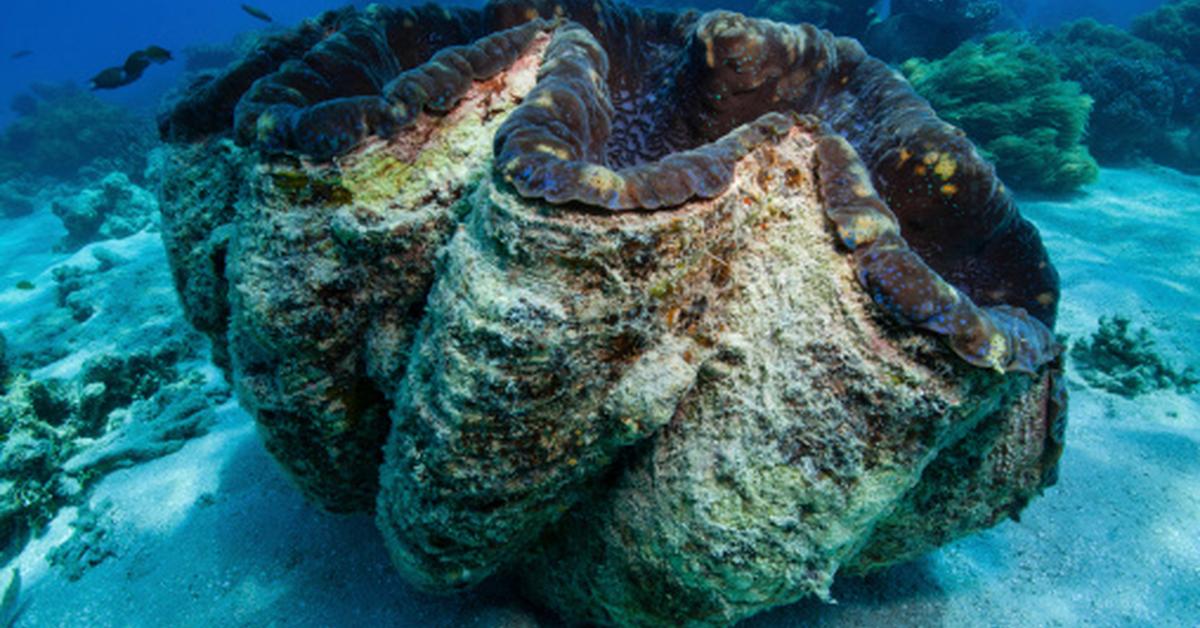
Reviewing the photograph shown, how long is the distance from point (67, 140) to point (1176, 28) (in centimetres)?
3337

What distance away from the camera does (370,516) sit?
3234 millimetres

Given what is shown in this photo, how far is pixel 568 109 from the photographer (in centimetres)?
167

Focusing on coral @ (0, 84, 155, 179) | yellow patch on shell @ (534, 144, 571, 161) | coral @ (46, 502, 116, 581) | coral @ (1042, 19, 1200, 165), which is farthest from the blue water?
yellow patch on shell @ (534, 144, 571, 161)

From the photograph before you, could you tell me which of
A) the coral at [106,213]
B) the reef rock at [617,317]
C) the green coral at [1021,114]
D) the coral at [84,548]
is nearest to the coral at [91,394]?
the coral at [84,548]

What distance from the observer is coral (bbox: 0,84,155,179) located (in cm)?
1781

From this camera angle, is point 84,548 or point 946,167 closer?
point 946,167

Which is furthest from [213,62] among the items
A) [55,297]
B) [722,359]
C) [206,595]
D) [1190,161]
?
[1190,161]

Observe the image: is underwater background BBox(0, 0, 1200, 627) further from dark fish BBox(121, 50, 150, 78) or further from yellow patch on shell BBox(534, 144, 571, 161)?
yellow patch on shell BBox(534, 144, 571, 161)

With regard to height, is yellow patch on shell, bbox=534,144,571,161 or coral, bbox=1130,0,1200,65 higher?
yellow patch on shell, bbox=534,144,571,161

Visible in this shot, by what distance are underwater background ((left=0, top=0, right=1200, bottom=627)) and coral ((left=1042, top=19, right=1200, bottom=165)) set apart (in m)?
0.84

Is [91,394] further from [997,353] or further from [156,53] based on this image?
[997,353]

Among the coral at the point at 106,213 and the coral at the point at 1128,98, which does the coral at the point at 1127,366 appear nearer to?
the coral at the point at 1128,98

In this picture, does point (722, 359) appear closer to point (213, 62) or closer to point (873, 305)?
point (873, 305)

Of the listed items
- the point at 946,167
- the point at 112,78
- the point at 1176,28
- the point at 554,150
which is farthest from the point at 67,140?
the point at 1176,28
